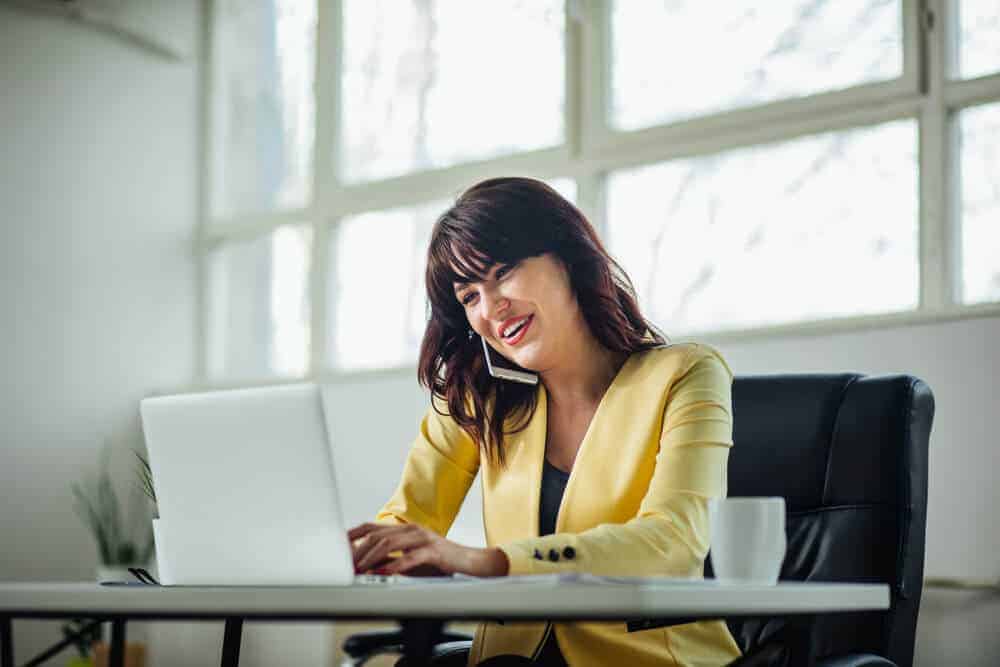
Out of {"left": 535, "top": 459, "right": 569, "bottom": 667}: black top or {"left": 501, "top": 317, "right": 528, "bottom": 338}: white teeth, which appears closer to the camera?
{"left": 535, "top": 459, "right": 569, "bottom": 667}: black top

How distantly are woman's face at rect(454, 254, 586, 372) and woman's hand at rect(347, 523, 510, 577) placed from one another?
63cm

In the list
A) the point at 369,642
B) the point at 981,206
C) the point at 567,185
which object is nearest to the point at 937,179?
the point at 981,206

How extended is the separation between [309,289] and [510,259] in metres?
2.72

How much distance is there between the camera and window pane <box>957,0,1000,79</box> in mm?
3086

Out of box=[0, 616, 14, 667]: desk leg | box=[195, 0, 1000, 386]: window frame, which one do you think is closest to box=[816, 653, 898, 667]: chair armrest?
box=[0, 616, 14, 667]: desk leg

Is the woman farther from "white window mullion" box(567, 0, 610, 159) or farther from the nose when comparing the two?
"white window mullion" box(567, 0, 610, 159)

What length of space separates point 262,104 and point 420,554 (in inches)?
158

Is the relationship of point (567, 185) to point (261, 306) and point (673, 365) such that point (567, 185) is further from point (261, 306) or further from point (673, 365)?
point (673, 365)

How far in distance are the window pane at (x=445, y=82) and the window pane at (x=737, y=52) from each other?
0.30 metres

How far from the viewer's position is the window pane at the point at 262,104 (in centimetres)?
489

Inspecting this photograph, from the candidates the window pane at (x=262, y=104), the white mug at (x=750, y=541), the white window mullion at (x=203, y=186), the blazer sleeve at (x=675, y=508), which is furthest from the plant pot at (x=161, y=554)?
the white window mullion at (x=203, y=186)

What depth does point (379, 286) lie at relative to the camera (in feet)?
14.7

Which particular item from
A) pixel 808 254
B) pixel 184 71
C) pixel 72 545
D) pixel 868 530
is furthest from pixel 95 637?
pixel 868 530

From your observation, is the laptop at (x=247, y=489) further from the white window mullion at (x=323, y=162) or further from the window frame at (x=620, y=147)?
the white window mullion at (x=323, y=162)
